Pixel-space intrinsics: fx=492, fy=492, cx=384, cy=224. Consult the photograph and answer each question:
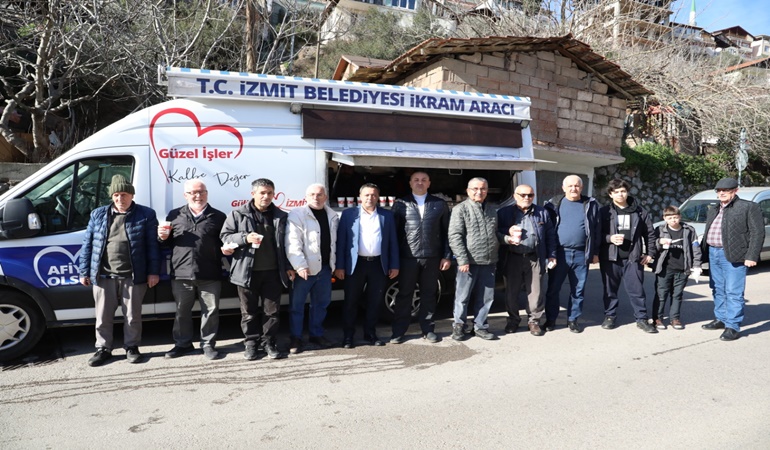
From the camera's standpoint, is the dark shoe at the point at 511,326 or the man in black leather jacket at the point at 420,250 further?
the dark shoe at the point at 511,326

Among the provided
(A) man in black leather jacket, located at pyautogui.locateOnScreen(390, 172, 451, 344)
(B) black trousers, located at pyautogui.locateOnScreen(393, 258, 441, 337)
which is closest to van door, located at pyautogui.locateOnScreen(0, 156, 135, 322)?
(A) man in black leather jacket, located at pyautogui.locateOnScreen(390, 172, 451, 344)

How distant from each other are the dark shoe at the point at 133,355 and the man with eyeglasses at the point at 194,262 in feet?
0.81

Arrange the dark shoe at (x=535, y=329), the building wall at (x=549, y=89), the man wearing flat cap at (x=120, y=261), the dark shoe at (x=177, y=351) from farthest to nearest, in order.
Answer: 1. the building wall at (x=549, y=89)
2. the dark shoe at (x=535, y=329)
3. the dark shoe at (x=177, y=351)
4. the man wearing flat cap at (x=120, y=261)

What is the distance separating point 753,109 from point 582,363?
14.6 m

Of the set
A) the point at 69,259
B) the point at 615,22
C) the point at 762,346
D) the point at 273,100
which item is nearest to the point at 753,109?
the point at 615,22

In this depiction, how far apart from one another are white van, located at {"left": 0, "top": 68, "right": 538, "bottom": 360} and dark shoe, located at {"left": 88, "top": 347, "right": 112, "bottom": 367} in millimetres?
409

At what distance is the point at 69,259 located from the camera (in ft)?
14.6

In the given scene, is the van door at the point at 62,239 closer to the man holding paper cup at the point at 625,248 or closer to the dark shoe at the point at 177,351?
the dark shoe at the point at 177,351

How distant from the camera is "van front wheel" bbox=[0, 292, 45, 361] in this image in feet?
14.3

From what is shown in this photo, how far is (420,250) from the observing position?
497cm

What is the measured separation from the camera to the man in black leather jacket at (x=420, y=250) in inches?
196

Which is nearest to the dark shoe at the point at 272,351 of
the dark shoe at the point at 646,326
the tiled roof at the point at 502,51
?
the dark shoe at the point at 646,326

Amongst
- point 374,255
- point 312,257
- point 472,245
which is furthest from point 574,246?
point 312,257

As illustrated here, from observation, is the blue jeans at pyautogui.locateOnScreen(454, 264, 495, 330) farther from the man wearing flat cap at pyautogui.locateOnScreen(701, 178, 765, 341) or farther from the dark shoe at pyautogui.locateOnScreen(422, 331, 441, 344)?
the man wearing flat cap at pyautogui.locateOnScreen(701, 178, 765, 341)
